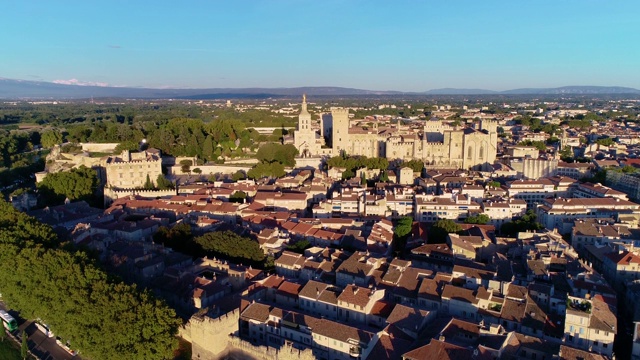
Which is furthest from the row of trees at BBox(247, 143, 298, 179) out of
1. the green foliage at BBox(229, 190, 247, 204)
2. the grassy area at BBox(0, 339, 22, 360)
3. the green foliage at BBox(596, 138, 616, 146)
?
the green foliage at BBox(596, 138, 616, 146)

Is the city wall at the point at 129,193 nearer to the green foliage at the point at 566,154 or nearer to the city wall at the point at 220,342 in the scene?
the city wall at the point at 220,342

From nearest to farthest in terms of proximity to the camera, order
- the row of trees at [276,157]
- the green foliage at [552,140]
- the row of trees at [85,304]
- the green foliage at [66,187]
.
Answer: the row of trees at [85,304]
the green foliage at [66,187]
the row of trees at [276,157]
the green foliage at [552,140]

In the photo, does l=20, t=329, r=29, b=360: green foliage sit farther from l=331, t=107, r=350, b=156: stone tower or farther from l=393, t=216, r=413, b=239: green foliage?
l=331, t=107, r=350, b=156: stone tower

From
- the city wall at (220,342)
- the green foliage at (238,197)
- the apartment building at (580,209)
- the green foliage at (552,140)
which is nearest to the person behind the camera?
the city wall at (220,342)

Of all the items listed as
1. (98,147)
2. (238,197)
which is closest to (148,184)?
(238,197)

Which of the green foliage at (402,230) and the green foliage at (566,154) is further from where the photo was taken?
the green foliage at (566,154)

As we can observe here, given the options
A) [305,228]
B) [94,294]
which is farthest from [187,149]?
[94,294]

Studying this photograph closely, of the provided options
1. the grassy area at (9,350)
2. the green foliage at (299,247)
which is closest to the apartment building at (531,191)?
the green foliage at (299,247)
